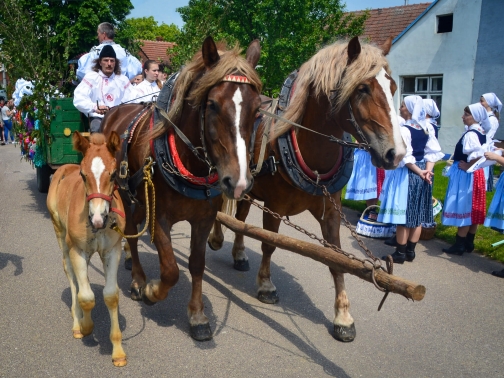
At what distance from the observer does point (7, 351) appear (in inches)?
131

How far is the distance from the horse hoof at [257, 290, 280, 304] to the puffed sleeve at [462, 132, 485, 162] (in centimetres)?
290

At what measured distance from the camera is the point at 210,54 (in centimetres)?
298

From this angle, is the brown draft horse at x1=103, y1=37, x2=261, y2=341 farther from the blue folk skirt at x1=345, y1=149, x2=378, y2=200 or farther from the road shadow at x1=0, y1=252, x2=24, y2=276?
the blue folk skirt at x1=345, y1=149, x2=378, y2=200

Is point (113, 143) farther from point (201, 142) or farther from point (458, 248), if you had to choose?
point (458, 248)

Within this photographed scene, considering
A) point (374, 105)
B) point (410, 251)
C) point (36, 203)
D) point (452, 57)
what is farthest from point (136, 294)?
point (452, 57)

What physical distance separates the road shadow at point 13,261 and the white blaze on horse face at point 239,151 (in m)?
3.16

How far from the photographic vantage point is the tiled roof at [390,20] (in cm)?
1831

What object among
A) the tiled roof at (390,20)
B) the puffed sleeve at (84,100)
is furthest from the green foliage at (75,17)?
the puffed sleeve at (84,100)

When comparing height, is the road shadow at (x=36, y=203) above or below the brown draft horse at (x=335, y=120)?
below

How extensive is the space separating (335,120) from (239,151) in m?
1.10

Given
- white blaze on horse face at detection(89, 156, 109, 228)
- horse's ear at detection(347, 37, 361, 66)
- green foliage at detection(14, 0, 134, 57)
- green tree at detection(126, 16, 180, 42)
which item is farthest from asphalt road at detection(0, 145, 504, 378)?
green tree at detection(126, 16, 180, 42)

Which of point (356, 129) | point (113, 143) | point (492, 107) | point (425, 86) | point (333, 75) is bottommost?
point (113, 143)

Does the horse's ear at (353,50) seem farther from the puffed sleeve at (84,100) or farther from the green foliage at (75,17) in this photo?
the green foliage at (75,17)

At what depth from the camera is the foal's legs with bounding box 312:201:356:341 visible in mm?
3623
